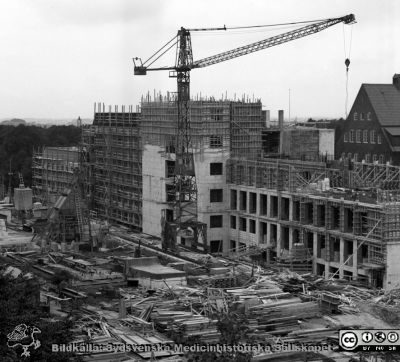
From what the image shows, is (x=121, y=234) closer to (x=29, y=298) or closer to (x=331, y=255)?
Answer: (x=331, y=255)

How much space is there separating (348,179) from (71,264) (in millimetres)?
15760

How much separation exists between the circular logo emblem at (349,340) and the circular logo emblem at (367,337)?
25cm

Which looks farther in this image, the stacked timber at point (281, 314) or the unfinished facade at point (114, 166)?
the unfinished facade at point (114, 166)

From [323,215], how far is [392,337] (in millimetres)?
24426

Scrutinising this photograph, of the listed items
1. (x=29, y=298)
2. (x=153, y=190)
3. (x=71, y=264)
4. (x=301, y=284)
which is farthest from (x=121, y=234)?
(x=29, y=298)

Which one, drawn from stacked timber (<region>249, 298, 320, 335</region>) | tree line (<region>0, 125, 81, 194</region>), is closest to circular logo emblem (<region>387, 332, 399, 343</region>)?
stacked timber (<region>249, 298, 320, 335</region>)

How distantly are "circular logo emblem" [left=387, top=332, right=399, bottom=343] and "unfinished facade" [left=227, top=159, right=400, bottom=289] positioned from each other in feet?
59.3

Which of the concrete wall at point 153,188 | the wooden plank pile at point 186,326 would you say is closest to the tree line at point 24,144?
the concrete wall at point 153,188

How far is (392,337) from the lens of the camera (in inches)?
812

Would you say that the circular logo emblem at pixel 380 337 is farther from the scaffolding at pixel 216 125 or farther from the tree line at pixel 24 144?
the tree line at pixel 24 144

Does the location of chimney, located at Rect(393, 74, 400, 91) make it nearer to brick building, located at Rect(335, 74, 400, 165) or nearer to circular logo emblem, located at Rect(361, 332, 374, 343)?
brick building, located at Rect(335, 74, 400, 165)

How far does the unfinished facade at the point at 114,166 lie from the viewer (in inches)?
2451

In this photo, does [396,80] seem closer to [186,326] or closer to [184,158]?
[184,158]

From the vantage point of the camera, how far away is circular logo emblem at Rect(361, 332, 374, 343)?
2006cm
